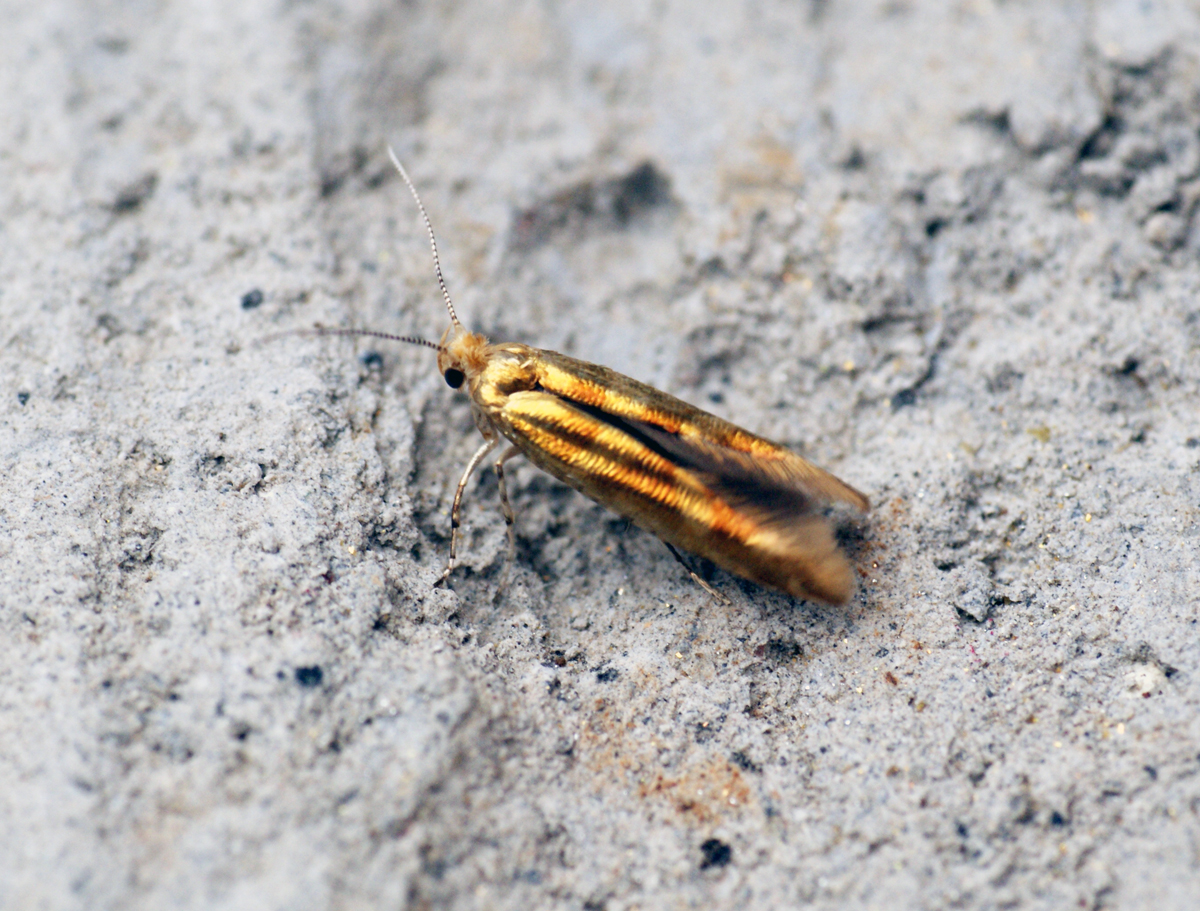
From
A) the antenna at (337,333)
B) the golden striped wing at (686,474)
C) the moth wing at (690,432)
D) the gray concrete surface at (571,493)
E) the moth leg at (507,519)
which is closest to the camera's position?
the gray concrete surface at (571,493)

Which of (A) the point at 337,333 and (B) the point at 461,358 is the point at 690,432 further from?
(A) the point at 337,333

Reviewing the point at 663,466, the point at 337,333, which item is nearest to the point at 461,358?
the point at 337,333

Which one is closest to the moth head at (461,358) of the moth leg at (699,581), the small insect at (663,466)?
the small insect at (663,466)

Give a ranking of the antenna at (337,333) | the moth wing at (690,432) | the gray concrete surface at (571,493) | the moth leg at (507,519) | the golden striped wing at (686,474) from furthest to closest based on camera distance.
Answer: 1. the antenna at (337,333)
2. the moth leg at (507,519)
3. the moth wing at (690,432)
4. the golden striped wing at (686,474)
5. the gray concrete surface at (571,493)

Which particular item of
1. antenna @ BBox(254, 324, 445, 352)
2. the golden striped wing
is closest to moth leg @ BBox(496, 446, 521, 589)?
the golden striped wing

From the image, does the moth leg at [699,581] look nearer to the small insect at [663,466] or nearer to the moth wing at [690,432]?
the small insect at [663,466]

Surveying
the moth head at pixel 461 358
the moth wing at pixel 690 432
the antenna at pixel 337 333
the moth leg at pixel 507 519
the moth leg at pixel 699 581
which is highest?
the antenna at pixel 337 333

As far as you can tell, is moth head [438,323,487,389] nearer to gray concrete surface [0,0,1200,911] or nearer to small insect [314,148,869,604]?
small insect [314,148,869,604]
